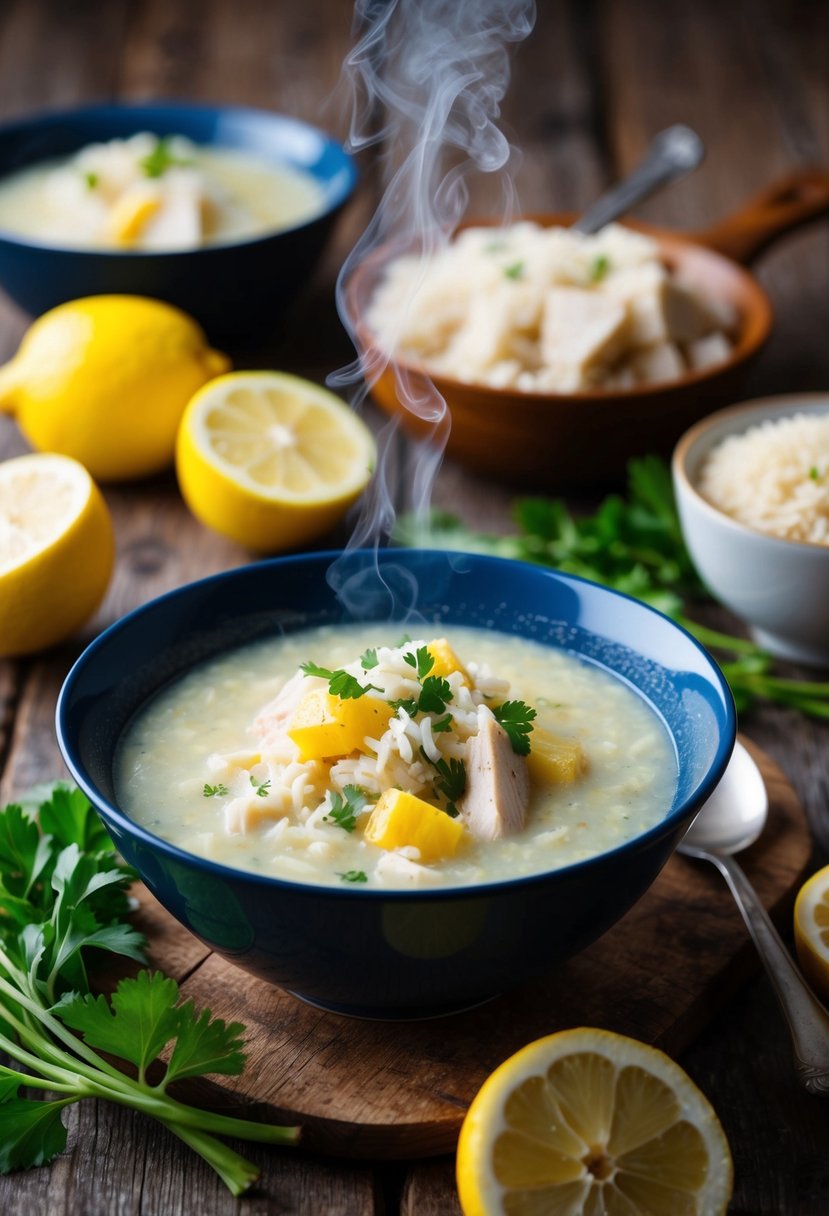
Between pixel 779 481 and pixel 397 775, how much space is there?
1.36 meters

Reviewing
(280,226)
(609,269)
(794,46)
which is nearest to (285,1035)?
(609,269)

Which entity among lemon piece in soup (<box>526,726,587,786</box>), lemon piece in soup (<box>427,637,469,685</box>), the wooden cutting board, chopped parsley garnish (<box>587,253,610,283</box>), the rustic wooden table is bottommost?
the rustic wooden table

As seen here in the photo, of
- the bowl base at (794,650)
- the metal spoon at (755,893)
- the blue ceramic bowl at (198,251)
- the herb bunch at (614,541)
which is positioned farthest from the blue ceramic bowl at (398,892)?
the blue ceramic bowl at (198,251)

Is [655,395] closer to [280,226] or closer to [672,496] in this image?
[672,496]

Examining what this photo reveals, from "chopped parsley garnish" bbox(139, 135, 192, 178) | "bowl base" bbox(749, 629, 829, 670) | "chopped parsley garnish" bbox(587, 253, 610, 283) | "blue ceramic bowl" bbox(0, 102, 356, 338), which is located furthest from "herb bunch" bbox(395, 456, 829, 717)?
"chopped parsley garnish" bbox(139, 135, 192, 178)

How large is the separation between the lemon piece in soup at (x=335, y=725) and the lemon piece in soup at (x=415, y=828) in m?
0.12

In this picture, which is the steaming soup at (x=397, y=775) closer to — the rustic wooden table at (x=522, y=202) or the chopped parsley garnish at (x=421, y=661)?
the chopped parsley garnish at (x=421, y=661)

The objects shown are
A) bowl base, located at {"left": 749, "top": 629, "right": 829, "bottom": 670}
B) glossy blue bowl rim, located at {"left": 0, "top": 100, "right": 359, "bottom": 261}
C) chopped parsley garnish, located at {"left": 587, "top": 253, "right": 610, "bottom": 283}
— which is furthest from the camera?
glossy blue bowl rim, located at {"left": 0, "top": 100, "right": 359, "bottom": 261}

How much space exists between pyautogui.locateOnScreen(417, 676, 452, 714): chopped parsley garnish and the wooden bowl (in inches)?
56.9

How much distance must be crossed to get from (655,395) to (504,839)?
173 centimetres

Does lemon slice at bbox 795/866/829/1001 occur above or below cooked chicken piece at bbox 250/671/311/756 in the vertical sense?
below

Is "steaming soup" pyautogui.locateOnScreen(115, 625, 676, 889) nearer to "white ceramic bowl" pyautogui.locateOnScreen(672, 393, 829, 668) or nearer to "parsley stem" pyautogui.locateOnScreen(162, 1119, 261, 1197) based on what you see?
"parsley stem" pyautogui.locateOnScreen(162, 1119, 261, 1197)

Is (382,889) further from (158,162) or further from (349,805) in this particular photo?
(158,162)

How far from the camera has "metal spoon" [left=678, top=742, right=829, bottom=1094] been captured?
1952 mm
